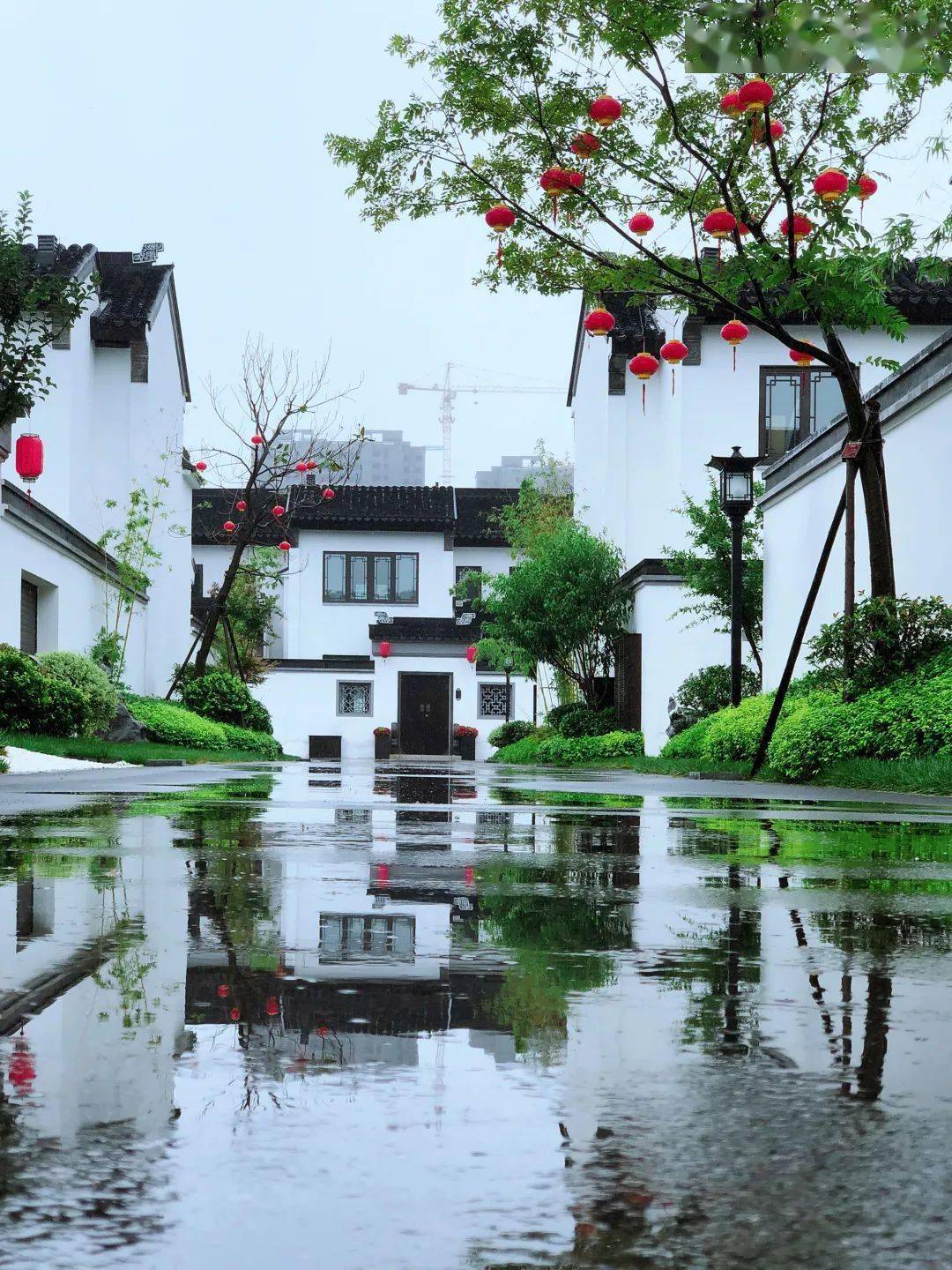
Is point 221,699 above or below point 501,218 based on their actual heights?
below

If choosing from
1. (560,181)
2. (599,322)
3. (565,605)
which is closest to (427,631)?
(565,605)

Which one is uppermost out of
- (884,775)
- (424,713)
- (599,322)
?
(599,322)

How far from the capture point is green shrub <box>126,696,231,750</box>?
21.8 metres

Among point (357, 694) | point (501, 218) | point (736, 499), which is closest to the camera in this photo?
point (501, 218)

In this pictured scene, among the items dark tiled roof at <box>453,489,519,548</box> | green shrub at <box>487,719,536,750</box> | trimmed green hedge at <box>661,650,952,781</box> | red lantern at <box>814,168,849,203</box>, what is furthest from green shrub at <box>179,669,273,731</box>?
dark tiled roof at <box>453,489,519,548</box>

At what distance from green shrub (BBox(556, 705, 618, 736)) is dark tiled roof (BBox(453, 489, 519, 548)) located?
61.4 ft

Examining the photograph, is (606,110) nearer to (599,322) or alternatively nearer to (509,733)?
(599,322)

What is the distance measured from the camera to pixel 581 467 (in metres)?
36.5

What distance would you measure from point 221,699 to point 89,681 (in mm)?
9196

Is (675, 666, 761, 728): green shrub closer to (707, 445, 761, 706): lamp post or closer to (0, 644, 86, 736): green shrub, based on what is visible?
(707, 445, 761, 706): lamp post

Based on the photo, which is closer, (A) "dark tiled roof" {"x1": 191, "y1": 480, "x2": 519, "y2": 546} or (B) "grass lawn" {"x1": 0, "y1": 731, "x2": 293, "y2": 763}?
(B) "grass lawn" {"x1": 0, "y1": 731, "x2": 293, "y2": 763}

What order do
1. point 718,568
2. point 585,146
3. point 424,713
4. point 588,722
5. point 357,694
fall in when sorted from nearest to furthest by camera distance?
point 585,146
point 718,568
point 588,722
point 357,694
point 424,713

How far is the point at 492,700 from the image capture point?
45094mm

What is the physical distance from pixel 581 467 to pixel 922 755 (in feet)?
87.1
